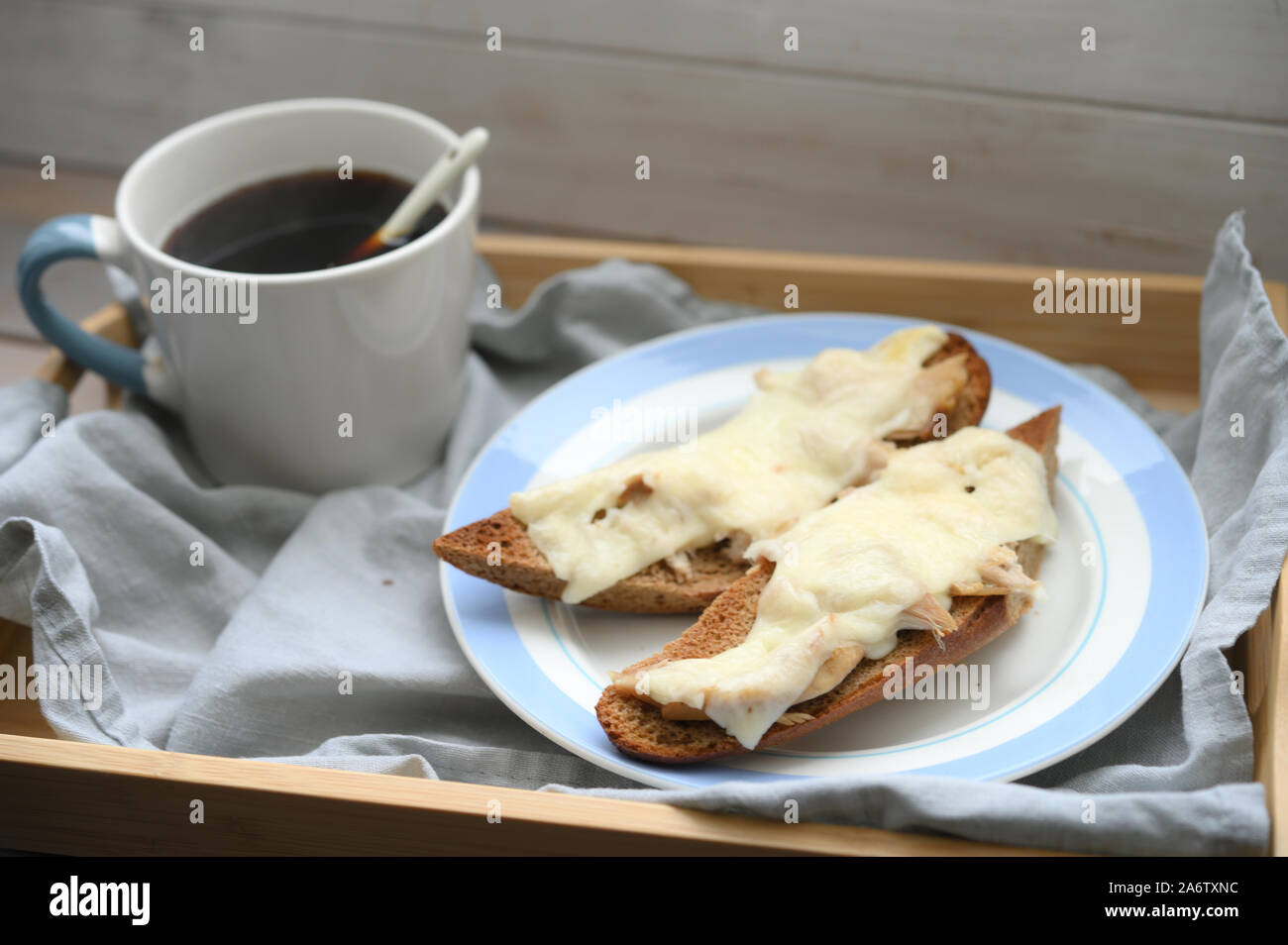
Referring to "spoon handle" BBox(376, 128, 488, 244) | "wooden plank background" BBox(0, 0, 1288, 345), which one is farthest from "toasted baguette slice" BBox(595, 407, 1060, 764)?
"wooden plank background" BBox(0, 0, 1288, 345)

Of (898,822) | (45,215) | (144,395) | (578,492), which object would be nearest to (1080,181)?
(578,492)

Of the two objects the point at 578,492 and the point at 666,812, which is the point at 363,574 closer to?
the point at 578,492

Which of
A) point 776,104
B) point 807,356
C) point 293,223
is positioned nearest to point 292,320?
point 293,223

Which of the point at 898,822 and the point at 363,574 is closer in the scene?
the point at 898,822

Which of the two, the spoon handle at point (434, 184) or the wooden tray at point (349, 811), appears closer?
the wooden tray at point (349, 811)

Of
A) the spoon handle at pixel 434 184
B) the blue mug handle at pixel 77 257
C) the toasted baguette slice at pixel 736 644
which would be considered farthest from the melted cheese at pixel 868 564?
the blue mug handle at pixel 77 257

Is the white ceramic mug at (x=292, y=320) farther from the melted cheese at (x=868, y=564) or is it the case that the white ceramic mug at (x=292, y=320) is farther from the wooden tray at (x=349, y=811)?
the melted cheese at (x=868, y=564)

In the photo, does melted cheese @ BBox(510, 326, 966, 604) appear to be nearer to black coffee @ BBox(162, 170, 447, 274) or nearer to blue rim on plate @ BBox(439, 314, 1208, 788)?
blue rim on plate @ BBox(439, 314, 1208, 788)
